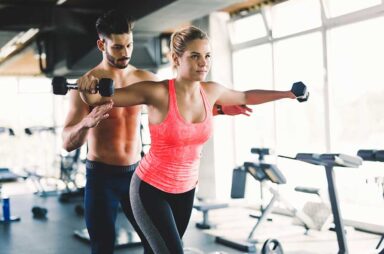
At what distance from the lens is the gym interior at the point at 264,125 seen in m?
4.90

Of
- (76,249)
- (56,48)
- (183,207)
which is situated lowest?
(76,249)

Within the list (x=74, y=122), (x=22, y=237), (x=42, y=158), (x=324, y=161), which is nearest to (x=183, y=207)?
(x=74, y=122)

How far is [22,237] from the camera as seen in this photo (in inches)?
208

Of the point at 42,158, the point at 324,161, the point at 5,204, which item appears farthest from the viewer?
the point at 42,158

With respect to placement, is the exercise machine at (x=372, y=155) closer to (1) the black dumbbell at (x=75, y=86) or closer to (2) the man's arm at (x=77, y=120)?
(2) the man's arm at (x=77, y=120)

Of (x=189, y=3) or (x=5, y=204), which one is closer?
(x=189, y=3)

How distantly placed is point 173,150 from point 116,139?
522 mm

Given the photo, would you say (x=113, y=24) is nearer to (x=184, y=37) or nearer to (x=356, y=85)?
(x=184, y=37)

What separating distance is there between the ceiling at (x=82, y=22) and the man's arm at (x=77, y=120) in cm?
300

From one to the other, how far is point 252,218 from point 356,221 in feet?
4.14

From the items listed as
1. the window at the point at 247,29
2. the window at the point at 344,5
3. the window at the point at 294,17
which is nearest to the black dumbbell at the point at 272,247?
the window at the point at 344,5

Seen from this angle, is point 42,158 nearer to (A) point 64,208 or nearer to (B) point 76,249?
(A) point 64,208

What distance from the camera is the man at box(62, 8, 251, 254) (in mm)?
2184

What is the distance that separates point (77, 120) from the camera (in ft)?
7.02
